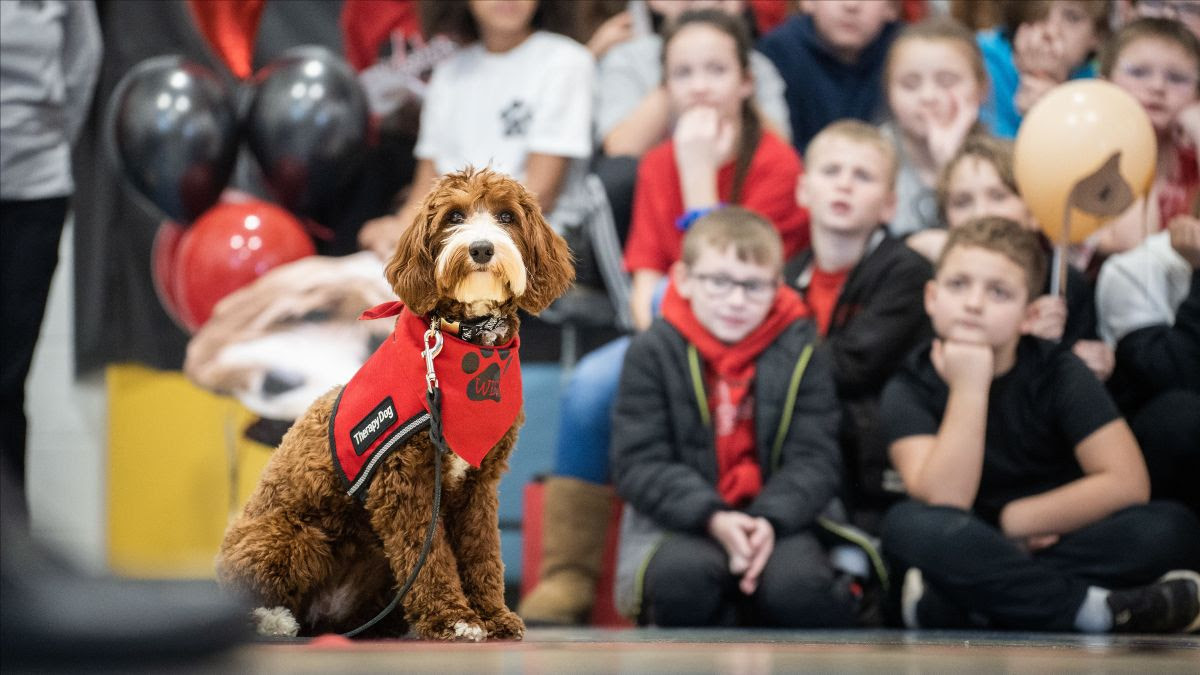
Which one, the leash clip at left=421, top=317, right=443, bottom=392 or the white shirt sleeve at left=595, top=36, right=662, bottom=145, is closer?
the leash clip at left=421, top=317, right=443, bottom=392

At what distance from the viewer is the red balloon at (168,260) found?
4414 millimetres

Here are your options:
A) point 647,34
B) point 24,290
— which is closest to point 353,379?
point 24,290

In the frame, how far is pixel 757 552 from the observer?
10.8 ft

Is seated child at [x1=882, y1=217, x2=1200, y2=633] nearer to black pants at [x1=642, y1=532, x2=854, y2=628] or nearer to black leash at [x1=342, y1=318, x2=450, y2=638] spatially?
black pants at [x1=642, y1=532, x2=854, y2=628]

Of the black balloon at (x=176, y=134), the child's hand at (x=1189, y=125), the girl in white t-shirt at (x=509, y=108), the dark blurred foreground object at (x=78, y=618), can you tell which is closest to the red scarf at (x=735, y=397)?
the girl in white t-shirt at (x=509, y=108)

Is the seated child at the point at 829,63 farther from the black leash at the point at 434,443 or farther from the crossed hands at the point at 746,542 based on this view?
the black leash at the point at 434,443

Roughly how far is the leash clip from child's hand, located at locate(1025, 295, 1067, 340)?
2.20m

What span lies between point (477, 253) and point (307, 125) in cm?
257

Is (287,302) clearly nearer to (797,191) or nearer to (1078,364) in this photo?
(797,191)

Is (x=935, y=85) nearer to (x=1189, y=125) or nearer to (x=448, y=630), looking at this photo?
(x=1189, y=125)

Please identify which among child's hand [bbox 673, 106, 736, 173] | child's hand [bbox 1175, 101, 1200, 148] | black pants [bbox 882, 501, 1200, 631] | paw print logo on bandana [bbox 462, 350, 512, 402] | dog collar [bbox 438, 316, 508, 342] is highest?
child's hand [bbox 1175, 101, 1200, 148]

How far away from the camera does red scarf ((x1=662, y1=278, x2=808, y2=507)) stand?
3.46m

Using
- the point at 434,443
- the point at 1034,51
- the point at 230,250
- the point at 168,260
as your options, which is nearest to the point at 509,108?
the point at 230,250

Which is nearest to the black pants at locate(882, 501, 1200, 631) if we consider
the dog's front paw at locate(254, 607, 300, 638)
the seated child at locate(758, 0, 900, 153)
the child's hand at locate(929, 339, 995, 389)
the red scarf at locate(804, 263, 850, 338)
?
the child's hand at locate(929, 339, 995, 389)
